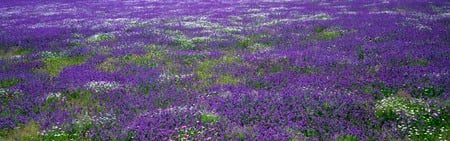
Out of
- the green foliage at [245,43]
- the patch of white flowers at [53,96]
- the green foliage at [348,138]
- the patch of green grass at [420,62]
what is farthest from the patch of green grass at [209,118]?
the green foliage at [245,43]

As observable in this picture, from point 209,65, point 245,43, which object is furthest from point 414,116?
point 245,43

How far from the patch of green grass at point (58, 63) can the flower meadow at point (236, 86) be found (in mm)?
65

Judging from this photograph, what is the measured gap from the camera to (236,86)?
34.5ft

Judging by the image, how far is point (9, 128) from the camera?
8.21m

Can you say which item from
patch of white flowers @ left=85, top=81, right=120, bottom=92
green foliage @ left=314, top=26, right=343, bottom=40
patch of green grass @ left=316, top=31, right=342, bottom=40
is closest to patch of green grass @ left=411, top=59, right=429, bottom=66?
green foliage @ left=314, top=26, right=343, bottom=40

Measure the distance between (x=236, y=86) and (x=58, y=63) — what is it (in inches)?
303

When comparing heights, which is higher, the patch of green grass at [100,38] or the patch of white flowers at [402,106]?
the patch of green grass at [100,38]

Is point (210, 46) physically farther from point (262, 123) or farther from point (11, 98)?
point (262, 123)

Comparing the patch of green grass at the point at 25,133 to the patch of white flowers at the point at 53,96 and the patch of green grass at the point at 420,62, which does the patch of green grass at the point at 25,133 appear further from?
the patch of green grass at the point at 420,62

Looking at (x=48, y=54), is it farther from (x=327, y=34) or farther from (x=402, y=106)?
(x=402, y=106)

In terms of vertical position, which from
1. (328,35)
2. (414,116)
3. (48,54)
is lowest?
(328,35)

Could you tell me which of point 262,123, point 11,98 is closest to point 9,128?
point 11,98

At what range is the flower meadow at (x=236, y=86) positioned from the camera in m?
7.64

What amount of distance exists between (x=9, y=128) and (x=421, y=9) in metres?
27.3
